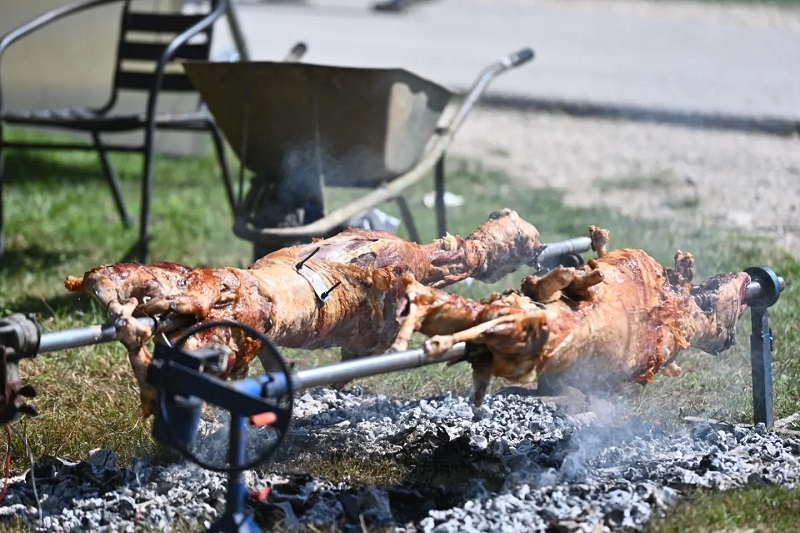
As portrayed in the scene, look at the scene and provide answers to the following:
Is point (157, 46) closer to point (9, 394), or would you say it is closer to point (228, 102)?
point (228, 102)

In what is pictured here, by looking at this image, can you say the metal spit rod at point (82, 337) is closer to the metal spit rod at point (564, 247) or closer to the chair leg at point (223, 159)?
the metal spit rod at point (564, 247)

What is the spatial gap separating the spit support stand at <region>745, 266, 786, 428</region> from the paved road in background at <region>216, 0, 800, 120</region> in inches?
261

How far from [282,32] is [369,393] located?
1335 cm

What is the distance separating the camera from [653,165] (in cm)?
915

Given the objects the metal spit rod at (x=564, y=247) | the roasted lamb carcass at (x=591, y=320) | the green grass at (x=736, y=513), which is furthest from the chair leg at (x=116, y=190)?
the green grass at (x=736, y=513)

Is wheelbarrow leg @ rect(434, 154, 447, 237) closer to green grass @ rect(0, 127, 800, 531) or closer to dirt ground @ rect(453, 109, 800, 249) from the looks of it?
green grass @ rect(0, 127, 800, 531)

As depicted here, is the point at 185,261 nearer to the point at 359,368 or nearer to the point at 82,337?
the point at 82,337

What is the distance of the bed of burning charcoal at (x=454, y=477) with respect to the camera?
300 cm

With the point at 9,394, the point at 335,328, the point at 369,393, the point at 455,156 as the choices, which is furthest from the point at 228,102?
the point at 455,156

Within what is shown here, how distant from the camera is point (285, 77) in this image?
16.7ft

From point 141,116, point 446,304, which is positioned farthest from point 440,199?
point 446,304

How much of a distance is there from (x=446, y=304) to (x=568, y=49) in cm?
1369

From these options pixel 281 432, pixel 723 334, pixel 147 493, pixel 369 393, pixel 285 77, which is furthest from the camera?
pixel 285 77

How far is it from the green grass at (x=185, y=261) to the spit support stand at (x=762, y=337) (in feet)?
0.72
